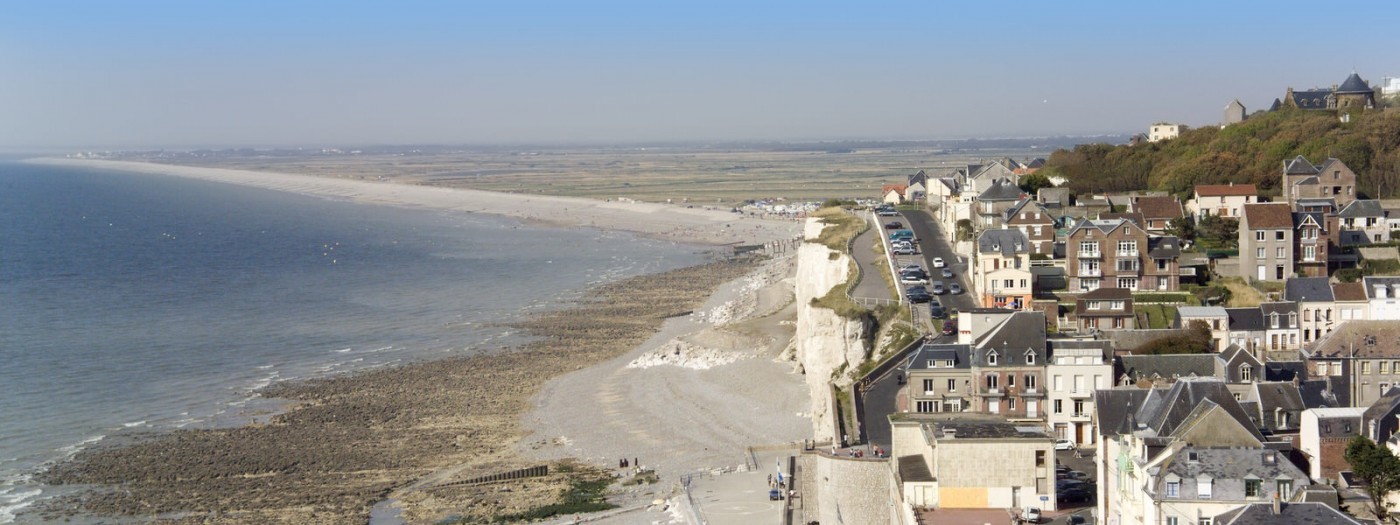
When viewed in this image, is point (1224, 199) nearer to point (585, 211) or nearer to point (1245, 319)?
point (1245, 319)

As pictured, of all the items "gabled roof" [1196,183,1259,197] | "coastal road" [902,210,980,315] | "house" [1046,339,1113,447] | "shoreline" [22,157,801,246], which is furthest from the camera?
"shoreline" [22,157,801,246]

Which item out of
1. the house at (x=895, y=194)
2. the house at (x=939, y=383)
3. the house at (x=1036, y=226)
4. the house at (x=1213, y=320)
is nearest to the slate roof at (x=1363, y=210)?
the house at (x=1036, y=226)

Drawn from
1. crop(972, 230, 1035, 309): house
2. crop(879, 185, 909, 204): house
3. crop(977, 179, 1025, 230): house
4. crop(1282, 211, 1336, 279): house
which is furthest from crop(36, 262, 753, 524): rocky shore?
crop(879, 185, 909, 204): house

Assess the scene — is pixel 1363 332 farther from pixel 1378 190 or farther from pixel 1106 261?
pixel 1378 190

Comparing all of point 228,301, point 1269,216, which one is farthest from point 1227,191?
point 228,301

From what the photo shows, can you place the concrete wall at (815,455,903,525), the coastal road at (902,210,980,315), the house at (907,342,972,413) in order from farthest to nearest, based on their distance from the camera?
1. the coastal road at (902,210,980,315)
2. the house at (907,342,972,413)
3. the concrete wall at (815,455,903,525)

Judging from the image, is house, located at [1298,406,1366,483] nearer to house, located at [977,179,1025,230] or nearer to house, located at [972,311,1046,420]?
house, located at [972,311,1046,420]

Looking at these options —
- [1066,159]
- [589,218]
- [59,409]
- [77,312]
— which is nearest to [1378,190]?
[1066,159]
